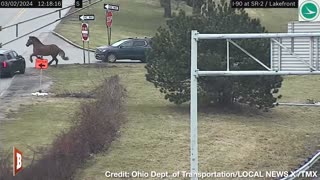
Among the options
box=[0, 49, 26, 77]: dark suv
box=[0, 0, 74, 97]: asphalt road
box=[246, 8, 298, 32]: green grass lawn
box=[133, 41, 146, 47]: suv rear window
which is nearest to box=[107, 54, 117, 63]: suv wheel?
box=[133, 41, 146, 47]: suv rear window

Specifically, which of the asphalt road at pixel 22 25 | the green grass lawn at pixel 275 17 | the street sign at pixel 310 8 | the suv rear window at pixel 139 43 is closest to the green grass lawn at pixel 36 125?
the street sign at pixel 310 8

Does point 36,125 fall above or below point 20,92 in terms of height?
below

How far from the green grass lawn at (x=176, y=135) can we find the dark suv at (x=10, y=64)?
3900 millimetres

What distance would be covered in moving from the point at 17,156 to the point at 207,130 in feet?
37.4

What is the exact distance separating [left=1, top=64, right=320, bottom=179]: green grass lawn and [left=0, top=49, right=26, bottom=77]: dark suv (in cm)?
390

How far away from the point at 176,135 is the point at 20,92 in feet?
32.0

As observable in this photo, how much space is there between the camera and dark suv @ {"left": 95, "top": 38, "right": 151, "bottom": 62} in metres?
47.1

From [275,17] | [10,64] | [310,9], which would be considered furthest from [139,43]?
[310,9]

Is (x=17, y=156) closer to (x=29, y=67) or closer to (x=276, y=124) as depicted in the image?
(x=276, y=124)

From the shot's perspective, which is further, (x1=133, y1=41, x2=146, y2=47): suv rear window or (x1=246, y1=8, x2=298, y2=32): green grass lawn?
(x1=246, y1=8, x2=298, y2=32): green grass lawn

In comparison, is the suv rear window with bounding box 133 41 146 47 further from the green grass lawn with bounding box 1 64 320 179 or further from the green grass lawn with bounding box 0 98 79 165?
the green grass lawn with bounding box 0 98 79 165

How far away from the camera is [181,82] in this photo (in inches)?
1215

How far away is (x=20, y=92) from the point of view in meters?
33.7

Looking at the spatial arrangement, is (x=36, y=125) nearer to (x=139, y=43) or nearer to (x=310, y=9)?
(x=310, y=9)
